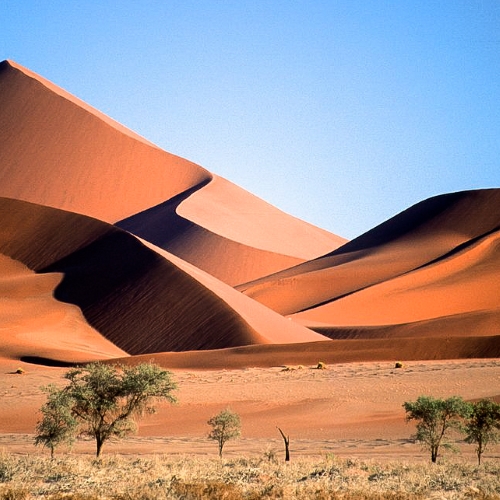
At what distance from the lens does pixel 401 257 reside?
82875 mm

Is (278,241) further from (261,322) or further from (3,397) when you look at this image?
(3,397)

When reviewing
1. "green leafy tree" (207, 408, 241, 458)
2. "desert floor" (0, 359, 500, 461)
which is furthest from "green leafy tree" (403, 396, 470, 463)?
"green leafy tree" (207, 408, 241, 458)

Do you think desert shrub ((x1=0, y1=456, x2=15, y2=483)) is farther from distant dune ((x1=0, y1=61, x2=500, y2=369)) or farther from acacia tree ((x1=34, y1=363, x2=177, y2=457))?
distant dune ((x1=0, y1=61, x2=500, y2=369))

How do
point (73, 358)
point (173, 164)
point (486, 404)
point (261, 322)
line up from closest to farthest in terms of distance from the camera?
1. point (486, 404)
2. point (73, 358)
3. point (261, 322)
4. point (173, 164)

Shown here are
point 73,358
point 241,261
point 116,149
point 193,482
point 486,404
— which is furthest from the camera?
point 116,149

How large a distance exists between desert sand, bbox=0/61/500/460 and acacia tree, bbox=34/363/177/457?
5.05ft

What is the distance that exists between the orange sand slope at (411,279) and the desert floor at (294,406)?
20.2m

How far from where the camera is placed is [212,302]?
52.0 meters

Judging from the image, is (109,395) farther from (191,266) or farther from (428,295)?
(428,295)

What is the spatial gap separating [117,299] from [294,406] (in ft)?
88.0

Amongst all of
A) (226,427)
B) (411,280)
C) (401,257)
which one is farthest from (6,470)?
(401,257)

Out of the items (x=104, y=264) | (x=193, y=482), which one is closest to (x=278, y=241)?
(x=104, y=264)

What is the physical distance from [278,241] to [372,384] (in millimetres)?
79666

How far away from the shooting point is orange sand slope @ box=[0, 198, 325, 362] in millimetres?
49531
